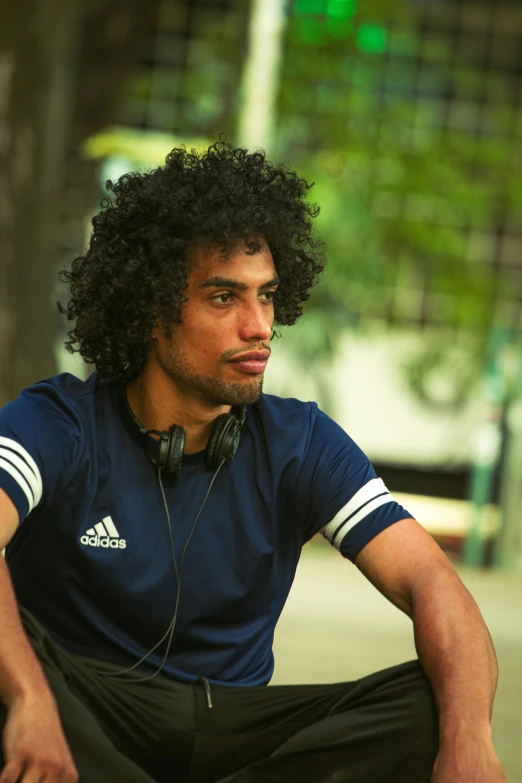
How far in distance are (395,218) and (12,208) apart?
27.3 ft

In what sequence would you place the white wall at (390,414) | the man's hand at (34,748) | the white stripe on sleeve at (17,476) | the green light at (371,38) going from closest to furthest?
1. the man's hand at (34,748)
2. the white stripe on sleeve at (17,476)
3. the green light at (371,38)
4. the white wall at (390,414)

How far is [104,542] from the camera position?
11.7ft

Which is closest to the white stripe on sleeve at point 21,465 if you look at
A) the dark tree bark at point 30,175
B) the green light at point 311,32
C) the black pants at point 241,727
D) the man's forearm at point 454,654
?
the black pants at point 241,727

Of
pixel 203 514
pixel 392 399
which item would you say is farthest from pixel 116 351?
pixel 392 399

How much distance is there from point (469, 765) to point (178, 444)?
1078mm

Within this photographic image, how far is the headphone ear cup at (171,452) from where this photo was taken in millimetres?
3648

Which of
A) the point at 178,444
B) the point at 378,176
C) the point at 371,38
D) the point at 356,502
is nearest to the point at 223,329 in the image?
the point at 178,444

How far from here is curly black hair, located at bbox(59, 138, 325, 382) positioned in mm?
3982

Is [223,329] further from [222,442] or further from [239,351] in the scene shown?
[222,442]

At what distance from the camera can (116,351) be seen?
4.06 m

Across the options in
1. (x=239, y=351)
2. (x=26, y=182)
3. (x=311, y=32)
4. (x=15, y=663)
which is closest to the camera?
(x=15, y=663)

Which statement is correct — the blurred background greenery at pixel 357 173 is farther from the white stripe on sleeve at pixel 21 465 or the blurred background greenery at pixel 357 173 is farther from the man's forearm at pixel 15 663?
the man's forearm at pixel 15 663

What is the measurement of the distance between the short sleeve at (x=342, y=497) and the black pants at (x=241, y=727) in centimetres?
37

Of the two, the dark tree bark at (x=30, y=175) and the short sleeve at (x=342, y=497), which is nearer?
the short sleeve at (x=342, y=497)
